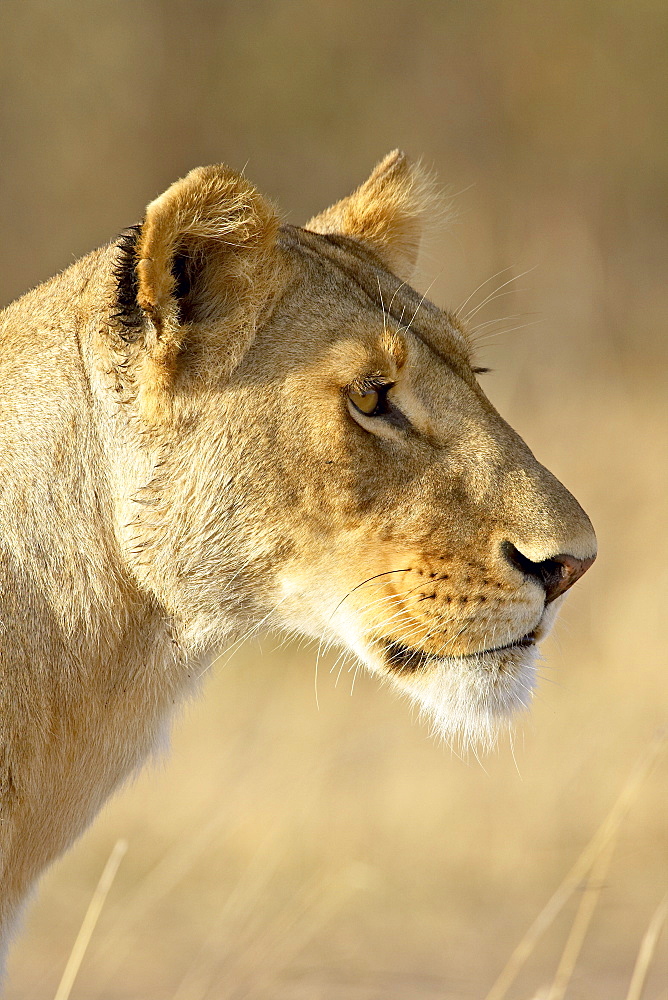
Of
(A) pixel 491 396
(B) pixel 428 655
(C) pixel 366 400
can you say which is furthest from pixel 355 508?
(A) pixel 491 396

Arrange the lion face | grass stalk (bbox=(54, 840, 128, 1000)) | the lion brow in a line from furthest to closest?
grass stalk (bbox=(54, 840, 128, 1000)), the lion brow, the lion face

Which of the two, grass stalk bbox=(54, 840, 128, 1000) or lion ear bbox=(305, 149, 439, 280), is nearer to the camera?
grass stalk bbox=(54, 840, 128, 1000)

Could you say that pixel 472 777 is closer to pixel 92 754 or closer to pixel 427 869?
pixel 427 869

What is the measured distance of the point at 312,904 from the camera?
602cm

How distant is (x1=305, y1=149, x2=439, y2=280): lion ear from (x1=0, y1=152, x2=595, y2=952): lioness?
2.19 ft

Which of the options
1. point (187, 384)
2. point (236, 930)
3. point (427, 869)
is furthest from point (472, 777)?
point (187, 384)

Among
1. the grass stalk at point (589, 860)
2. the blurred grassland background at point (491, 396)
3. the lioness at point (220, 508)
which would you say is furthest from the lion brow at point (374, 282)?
the blurred grassland background at point (491, 396)

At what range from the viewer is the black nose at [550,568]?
2.51 m

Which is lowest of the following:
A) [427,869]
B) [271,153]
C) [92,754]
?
[427,869]

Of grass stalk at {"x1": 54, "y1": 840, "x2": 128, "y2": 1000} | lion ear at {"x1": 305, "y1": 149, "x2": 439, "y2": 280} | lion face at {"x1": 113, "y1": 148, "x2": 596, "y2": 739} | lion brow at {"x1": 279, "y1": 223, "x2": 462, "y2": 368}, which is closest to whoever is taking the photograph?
lion face at {"x1": 113, "y1": 148, "x2": 596, "y2": 739}

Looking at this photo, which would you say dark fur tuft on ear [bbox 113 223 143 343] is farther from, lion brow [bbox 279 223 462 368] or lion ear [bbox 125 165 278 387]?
lion brow [bbox 279 223 462 368]

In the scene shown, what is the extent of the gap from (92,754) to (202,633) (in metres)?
0.33

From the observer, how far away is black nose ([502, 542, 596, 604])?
8.23ft

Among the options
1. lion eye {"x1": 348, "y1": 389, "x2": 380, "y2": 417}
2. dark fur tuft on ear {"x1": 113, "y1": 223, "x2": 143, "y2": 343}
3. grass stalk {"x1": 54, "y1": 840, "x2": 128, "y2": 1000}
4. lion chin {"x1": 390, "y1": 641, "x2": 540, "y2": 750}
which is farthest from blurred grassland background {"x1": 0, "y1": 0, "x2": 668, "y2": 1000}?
dark fur tuft on ear {"x1": 113, "y1": 223, "x2": 143, "y2": 343}
